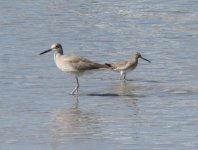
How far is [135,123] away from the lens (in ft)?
45.2

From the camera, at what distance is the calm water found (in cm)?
1287

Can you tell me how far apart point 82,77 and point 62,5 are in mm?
12842

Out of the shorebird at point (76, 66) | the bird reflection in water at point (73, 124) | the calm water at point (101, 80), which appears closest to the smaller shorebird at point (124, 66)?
the calm water at point (101, 80)

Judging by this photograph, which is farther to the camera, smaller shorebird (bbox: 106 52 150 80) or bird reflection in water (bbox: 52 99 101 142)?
smaller shorebird (bbox: 106 52 150 80)

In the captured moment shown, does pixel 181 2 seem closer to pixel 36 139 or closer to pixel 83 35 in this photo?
pixel 83 35

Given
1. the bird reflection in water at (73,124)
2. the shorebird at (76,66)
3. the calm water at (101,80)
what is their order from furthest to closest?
the shorebird at (76,66)
the bird reflection in water at (73,124)
the calm water at (101,80)

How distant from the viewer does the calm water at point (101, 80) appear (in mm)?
12867

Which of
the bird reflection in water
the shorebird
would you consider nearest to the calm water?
the bird reflection in water

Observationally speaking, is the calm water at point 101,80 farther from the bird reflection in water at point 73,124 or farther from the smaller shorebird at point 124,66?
the smaller shorebird at point 124,66

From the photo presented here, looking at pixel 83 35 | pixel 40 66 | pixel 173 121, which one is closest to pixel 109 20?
pixel 83 35

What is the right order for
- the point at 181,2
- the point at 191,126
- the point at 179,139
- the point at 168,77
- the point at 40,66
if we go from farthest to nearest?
the point at 181,2
the point at 40,66
the point at 168,77
the point at 191,126
the point at 179,139

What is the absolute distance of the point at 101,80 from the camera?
18.3 m

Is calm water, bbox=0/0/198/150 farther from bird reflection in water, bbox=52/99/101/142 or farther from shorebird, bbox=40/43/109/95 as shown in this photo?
shorebird, bbox=40/43/109/95

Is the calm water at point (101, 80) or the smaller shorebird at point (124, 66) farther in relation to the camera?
the smaller shorebird at point (124, 66)
